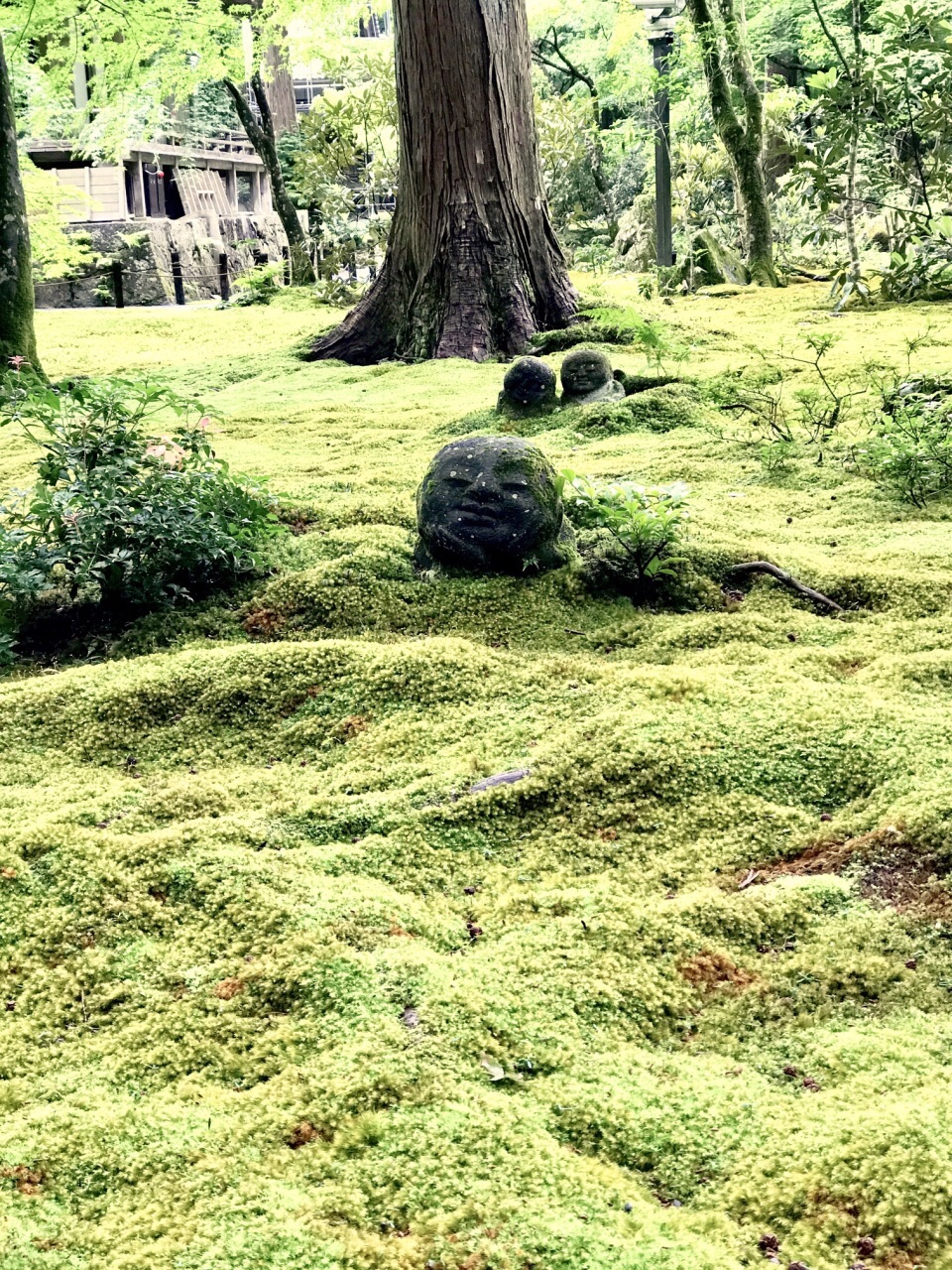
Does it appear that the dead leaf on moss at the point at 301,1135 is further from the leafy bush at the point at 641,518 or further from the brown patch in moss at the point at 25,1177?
the leafy bush at the point at 641,518

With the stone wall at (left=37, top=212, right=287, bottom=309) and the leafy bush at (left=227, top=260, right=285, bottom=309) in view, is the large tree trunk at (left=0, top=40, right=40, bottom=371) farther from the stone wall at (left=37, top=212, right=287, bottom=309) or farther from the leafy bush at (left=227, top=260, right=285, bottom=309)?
the stone wall at (left=37, top=212, right=287, bottom=309)

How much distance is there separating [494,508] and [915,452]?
7.53 ft

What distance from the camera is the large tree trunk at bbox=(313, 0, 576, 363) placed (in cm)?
977

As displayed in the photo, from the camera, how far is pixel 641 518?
427 cm

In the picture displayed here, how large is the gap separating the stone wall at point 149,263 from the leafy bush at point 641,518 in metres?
21.3

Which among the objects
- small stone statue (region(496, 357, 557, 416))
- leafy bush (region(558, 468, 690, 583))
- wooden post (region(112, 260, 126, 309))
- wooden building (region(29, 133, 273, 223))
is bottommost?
leafy bush (region(558, 468, 690, 583))

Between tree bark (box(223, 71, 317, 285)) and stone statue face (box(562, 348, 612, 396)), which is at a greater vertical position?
tree bark (box(223, 71, 317, 285))

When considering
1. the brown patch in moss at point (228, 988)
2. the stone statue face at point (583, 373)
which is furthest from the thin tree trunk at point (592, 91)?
the brown patch in moss at point (228, 988)

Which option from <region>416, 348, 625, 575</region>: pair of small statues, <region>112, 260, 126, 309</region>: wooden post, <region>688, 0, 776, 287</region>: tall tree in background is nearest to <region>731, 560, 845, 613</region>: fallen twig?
<region>416, 348, 625, 575</region>: pair of small statues

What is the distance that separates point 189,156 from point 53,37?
15.9 meters

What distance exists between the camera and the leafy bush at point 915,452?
17.7 ft

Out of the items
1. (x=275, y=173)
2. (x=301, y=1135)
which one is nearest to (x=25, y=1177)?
(x=301, y=1135)

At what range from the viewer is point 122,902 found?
2.73 m

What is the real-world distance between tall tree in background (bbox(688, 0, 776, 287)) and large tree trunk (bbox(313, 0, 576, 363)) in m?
5.07
